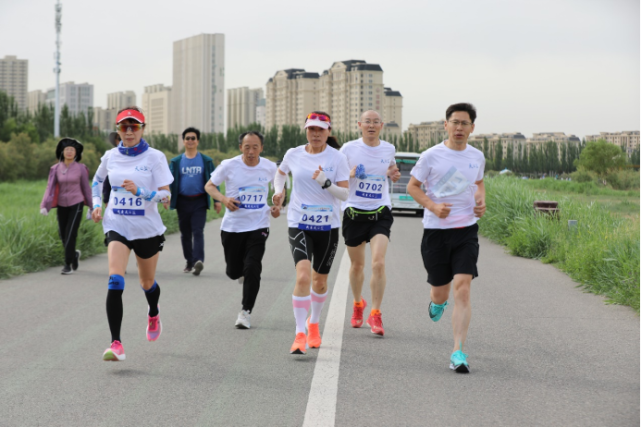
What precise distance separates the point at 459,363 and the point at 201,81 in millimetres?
170104

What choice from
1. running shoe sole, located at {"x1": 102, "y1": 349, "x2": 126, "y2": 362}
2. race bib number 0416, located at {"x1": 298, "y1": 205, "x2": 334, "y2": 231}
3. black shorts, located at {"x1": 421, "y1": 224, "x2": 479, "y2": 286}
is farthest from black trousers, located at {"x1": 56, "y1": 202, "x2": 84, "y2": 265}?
black shorts, located at {"x1": 421, "y1": 224, "x2": 479, "y2": 286}

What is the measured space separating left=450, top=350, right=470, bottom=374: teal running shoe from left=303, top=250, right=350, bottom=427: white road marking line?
0.86 meters

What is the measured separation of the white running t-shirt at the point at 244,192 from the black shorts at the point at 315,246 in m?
1.18

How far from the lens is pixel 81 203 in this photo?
11.6 m

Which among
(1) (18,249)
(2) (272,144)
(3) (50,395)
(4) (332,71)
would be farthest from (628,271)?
(4) (332,71)

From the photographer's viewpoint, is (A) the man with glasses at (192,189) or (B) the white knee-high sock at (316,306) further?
(A) the man with glasses at (192,189)

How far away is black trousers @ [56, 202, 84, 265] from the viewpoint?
11.4 m

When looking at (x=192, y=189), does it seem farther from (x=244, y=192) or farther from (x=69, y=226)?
(x=244, y=192)

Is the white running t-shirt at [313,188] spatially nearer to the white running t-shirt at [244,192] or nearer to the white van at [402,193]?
the white running t-shirt at [244,192]

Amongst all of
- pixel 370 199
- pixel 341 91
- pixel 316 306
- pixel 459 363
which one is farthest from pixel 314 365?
pixel 341 91

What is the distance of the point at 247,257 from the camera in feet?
25.1

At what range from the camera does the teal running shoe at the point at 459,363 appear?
18.3ft

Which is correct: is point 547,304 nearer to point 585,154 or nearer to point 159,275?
point 159,275

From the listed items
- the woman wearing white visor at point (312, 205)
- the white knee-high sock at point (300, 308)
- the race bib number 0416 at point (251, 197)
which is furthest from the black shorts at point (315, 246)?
the race bib number 0416 at point (251, 197)
